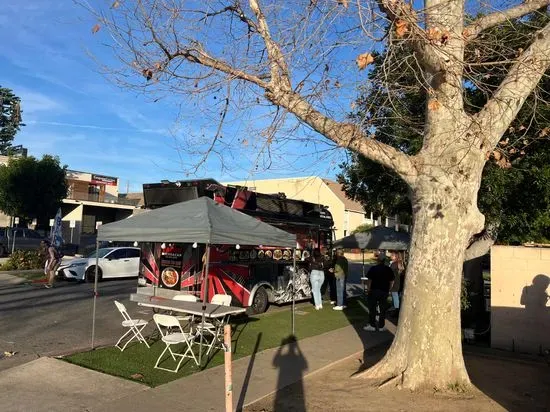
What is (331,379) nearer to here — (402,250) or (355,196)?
(355,196)

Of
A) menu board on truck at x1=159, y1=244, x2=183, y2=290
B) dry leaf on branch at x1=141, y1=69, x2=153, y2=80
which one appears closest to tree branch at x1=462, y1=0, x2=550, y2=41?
dry leaf on branch at x1=141, y1=69, x2=153, y2=80

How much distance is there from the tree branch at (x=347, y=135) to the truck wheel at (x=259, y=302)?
6.91 m

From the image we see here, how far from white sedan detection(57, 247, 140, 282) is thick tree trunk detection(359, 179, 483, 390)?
45.8 ft

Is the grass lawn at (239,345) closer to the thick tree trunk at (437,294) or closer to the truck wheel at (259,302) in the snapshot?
the truck wheel at (259,302)

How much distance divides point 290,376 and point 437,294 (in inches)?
93.4

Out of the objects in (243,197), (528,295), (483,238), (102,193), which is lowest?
(528,295)

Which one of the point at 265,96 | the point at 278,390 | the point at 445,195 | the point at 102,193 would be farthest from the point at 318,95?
the point at 102,193

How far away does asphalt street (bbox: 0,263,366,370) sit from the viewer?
8.81m

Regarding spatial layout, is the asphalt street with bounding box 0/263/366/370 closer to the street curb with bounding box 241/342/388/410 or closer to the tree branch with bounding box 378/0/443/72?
the street curb with bounding box 241/342/388/410

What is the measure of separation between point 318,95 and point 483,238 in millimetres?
5925

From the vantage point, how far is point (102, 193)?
6438 centimetres

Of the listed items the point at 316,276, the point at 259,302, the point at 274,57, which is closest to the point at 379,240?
the point at 316,276

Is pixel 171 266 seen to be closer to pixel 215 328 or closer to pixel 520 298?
pixel 215 328

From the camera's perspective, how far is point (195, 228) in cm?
823
